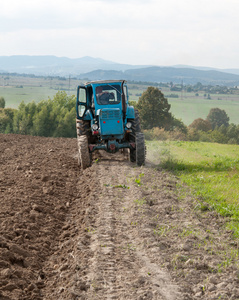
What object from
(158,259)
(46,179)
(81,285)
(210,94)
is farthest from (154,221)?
(210,94)

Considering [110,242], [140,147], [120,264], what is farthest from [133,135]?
[120,264]

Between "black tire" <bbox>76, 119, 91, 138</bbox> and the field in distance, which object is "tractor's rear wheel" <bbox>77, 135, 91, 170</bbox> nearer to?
"black tire" <bbox>76, 119, 91, 138</bbox>

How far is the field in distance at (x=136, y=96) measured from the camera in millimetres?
94562

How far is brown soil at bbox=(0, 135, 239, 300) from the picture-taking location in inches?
211

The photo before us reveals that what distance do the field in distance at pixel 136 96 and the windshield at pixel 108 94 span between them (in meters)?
60.3

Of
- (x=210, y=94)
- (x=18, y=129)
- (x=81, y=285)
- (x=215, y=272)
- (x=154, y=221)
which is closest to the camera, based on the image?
(x=81, y=285)

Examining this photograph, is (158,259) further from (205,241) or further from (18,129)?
(18,129)

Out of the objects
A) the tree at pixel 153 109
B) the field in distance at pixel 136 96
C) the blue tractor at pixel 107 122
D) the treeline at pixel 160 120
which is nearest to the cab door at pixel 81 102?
the blue tractor at pixel 107 122

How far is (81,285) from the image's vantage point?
532cm

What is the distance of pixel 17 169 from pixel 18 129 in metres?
37.6

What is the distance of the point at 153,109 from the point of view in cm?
5881

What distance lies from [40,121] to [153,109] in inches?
718

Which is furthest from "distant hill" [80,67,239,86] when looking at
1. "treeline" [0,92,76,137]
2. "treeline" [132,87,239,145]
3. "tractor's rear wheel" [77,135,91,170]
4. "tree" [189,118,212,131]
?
"tractor's rear wheel" [77,135,91,170]

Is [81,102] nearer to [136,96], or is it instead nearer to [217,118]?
[136,96]
